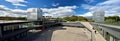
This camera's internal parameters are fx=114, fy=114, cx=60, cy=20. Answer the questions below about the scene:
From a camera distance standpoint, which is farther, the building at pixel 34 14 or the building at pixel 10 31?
the building at pixel 34 14

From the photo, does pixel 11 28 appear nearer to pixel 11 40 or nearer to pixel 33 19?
pixel 11 40

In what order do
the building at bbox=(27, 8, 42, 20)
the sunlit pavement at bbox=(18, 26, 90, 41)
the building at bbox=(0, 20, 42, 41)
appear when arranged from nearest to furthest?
the building at bbox=(0, 20, 42, 41), the sunlit pavement at bbox=(18, 26, 90, 41), the building at bbox=(27, 8, 42, 20)

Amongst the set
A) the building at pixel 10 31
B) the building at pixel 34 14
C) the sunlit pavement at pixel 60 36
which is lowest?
the sunlit pavement at pixel 60 36

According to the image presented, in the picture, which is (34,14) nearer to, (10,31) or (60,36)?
(60,36)

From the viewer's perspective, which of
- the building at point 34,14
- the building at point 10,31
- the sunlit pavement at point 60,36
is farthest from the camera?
the building at point 34,14

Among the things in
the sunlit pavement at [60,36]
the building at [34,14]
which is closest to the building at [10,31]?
the sunlit pavement at [60,36]

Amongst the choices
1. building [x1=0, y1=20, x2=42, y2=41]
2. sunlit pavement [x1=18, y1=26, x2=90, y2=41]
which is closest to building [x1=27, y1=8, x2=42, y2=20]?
sunlit pavement [x1=18, y1=26, x2=90, y2=41]

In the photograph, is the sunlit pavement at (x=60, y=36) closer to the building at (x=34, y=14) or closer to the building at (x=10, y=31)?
the building at (x=10, y=31)

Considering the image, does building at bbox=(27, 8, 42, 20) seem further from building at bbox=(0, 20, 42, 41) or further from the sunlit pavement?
building at bbox=(0, 20, 42, 41)

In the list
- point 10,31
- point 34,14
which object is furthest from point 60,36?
point 34,14

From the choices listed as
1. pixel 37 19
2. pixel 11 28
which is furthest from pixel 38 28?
pixel 11 28

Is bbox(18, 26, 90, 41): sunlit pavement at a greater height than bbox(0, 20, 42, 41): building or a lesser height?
lesser

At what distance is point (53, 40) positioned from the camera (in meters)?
23.3

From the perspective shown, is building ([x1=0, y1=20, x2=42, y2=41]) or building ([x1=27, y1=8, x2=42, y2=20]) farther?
building ([x1=27, y1=8, x2=42, y2=20])
